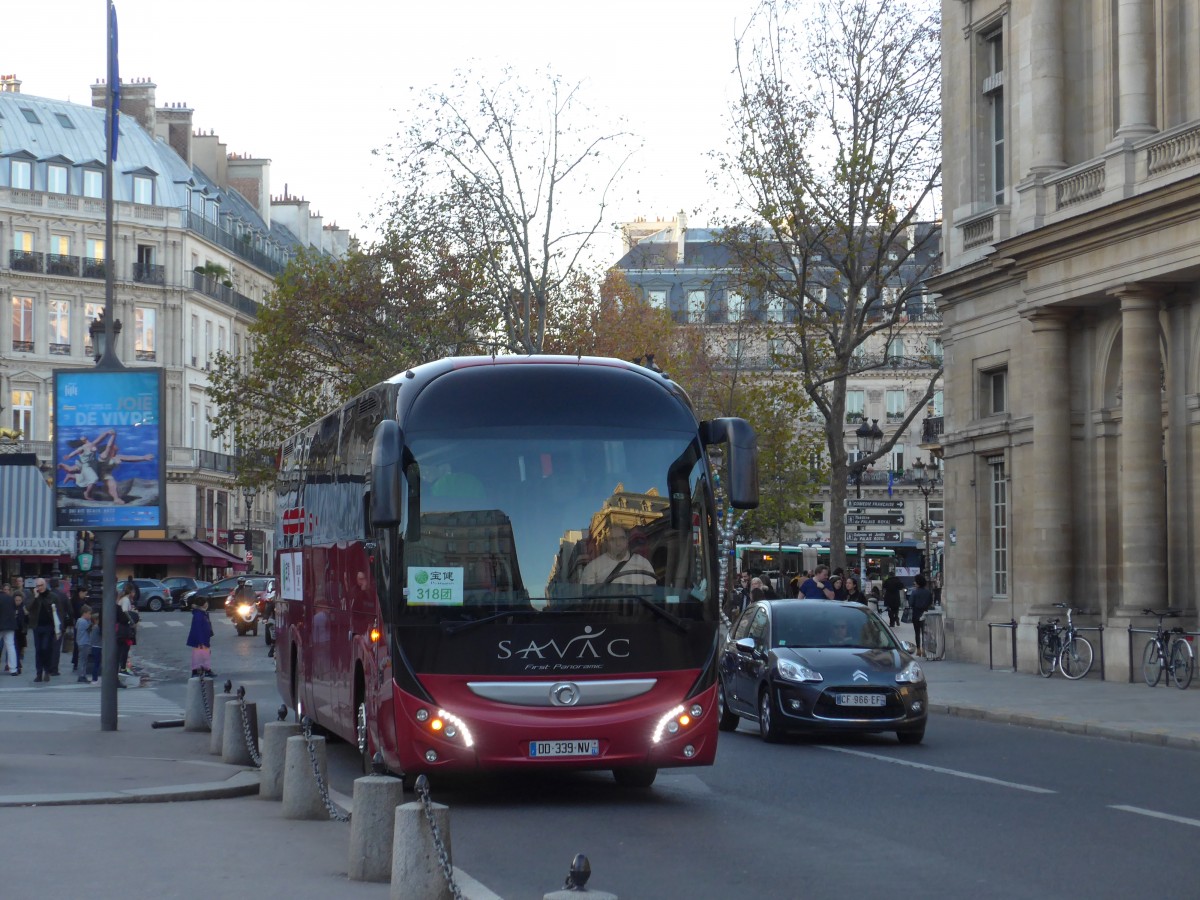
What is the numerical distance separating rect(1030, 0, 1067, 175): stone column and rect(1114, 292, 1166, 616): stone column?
3.66 metres

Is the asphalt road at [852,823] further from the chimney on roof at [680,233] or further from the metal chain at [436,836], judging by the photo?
the chimney on roof at [680,233]

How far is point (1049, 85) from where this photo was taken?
31.8 meters

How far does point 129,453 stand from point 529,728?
8.35 meters

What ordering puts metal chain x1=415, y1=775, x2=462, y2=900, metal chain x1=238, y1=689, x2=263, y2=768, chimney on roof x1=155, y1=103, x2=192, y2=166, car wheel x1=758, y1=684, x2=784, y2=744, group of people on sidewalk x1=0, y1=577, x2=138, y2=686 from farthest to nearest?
chimney on roof x1=155, y1=103, x2=192, y2=166 < group of people on sidewalk x1=0, y1=577, x2=138, y2=686 < car wheel x1=758, y1=684, x2=784, y2=744 < metal chain x1=238, y1=689, x2=263, y2=768 < metal chain x1=415, y1=775, x2=462, y2=900

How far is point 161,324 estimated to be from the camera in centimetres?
8656

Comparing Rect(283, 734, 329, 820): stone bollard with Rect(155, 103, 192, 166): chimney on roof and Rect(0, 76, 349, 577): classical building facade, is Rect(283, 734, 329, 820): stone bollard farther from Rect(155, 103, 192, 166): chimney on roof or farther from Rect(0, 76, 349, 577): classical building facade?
Rect(155, 103, 192, 166): chimney on roof

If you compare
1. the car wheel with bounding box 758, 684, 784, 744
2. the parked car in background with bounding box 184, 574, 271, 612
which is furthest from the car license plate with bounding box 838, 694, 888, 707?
the parked car in background with bounding box 184, 574, 271, 612

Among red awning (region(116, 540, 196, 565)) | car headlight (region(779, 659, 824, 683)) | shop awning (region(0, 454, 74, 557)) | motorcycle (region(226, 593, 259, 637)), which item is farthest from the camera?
red awning (region(116, 540, 196, 565))

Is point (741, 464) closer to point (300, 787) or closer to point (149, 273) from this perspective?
point (300, 787)

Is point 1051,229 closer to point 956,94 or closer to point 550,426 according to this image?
point 956,94

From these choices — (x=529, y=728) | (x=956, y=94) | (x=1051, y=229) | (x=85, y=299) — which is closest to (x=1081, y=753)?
(x=529, y=728)

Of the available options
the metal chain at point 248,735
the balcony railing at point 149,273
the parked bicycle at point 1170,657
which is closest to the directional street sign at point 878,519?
the parked bicycle at point 1170,657

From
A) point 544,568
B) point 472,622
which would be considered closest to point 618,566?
point 544,568

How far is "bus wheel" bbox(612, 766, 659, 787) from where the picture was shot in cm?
1488
